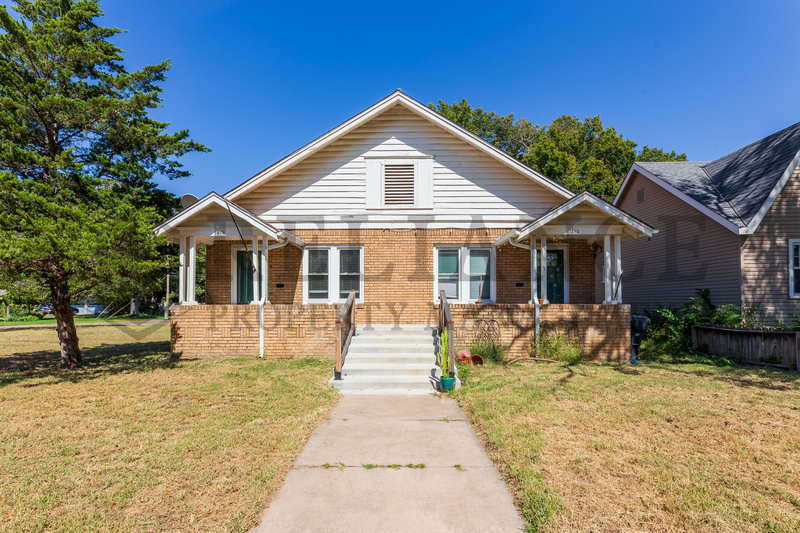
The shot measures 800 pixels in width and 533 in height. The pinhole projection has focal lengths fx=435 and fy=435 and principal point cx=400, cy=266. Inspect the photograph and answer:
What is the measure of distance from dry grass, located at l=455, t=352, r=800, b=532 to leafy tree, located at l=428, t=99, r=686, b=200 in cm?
2003

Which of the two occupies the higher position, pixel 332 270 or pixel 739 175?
pixel 739 175

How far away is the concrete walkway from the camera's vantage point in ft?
11.1

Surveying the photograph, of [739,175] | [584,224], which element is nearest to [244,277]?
[584,224]

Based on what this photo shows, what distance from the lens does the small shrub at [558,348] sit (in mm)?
10375

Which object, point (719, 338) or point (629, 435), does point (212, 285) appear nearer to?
point (629, 435)

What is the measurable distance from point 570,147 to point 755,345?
27080mm

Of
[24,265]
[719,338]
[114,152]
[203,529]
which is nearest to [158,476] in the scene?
[203,529]

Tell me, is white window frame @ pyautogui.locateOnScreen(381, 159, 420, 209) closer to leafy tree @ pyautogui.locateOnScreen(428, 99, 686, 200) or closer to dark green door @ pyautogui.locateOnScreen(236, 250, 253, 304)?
dark green door @ pyautogui.locateOnScreen(236, 250, 253, 304)

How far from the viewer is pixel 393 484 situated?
4039 millimetres

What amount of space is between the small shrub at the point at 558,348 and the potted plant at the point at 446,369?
10.1ft

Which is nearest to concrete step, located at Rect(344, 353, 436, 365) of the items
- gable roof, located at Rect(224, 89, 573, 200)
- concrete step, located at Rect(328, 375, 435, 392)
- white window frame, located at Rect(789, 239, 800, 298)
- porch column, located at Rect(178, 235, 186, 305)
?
concrete step, located at Rect(328, 375, 435, 392)

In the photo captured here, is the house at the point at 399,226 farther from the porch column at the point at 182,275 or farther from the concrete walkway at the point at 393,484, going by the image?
the concrete walkway at the point at 393,484

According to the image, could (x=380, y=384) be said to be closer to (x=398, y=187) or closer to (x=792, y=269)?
(x=398, y=187)

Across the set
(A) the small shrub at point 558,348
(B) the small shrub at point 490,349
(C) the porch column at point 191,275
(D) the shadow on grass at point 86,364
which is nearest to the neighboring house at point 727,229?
(A) the small shrub at point 558,348
